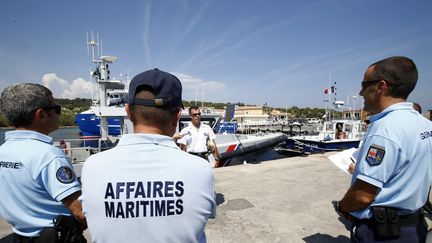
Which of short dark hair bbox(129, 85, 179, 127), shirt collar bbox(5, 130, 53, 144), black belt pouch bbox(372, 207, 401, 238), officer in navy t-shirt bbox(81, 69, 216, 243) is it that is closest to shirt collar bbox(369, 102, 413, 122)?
black belt pouch bbox(372, 207, 401, 238)

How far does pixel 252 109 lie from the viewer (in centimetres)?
5881

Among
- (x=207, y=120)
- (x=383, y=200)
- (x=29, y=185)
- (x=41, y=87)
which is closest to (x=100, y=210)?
(x=29, y=185)

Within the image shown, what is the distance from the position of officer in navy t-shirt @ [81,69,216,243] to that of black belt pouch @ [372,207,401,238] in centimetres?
116

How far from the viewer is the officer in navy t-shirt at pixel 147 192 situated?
0.93 metres

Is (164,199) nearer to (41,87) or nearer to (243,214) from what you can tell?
(41,87)

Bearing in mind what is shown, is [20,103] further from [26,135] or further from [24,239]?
[24,239]

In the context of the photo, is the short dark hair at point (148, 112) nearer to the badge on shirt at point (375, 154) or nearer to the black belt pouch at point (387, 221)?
the badge on shirt at point (375, 154)

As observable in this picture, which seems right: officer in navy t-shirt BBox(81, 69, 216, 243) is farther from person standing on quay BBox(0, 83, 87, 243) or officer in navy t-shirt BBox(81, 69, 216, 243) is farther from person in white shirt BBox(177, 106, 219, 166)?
person in white shirt BBox(177, 106, 219, 166)

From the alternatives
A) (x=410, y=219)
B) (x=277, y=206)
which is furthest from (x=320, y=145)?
(x=410, y=219)

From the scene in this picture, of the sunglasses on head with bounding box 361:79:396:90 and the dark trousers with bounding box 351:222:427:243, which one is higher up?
the sunglasses on head with bounding box 361:79:396:90

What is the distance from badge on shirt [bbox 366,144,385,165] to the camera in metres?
1.43

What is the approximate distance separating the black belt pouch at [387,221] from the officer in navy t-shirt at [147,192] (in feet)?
3.82

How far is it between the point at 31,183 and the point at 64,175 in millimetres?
164

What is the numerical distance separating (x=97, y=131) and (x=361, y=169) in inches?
557
